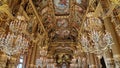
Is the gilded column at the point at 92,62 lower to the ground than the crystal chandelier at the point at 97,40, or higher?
lower

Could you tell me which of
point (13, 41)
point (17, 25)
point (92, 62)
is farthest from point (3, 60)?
point (92, 62)

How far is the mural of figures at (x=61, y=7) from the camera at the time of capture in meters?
13.3

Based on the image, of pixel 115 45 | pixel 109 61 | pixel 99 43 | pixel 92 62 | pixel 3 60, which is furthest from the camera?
pixel 92 62

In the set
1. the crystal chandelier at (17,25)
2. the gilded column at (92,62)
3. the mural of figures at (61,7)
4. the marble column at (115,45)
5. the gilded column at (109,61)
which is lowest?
the gilded column at (92,62)

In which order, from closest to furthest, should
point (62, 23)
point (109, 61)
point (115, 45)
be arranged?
point (115, 45) < point (109, 61) < point (62, 23)

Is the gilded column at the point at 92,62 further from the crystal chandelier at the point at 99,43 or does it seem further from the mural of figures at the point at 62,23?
the crystal chandelier at the point at 99,43

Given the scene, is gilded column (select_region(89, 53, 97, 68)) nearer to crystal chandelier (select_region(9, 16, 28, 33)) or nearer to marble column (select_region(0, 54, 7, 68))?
crystal chandelier (select_region(9, 16, 28, 33))

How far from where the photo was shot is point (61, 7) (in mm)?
14305

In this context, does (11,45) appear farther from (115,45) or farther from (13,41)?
(115,45)

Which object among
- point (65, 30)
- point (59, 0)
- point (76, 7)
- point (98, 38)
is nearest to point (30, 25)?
point (59, 0)

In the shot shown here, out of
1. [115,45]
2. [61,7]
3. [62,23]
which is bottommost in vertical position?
[115,45]

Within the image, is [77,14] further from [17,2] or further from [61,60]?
[61,60]

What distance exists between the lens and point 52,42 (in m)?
20.5

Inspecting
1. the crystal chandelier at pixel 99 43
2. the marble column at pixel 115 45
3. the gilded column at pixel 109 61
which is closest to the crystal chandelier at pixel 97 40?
the crystal chandelier at pixel 99 43
